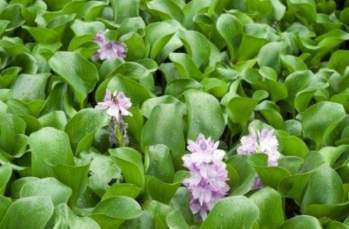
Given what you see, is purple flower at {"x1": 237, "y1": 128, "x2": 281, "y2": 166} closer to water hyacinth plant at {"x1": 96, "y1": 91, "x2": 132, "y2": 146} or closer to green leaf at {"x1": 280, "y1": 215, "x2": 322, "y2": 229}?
green leaf at {"x1": 280, "y1": 215, "x2": 322, "y2": 229}

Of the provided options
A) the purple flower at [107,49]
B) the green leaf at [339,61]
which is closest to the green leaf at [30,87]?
the purple flower at [107,49]

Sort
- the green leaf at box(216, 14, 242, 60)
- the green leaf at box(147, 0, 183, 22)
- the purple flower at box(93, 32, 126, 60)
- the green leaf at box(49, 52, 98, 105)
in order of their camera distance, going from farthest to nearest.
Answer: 1. the green leaf at box(147, 0, 183, 22)
2. the green leaf at box(216, 14, 242, 60)
3. the purple flower at box(93, 32, 126, 60)
4. the green leaf at box(49, 52, 98, 105)

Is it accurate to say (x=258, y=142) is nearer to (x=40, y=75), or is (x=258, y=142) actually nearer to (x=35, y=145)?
(x=35, y=145)

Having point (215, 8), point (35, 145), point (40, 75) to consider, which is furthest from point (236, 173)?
point (215, 8)

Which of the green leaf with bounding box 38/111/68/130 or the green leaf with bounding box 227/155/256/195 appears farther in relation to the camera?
the green leaf with bounding box 38/111/68/130

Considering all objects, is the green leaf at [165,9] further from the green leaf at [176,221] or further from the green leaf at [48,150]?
the green leaf at [176,221]

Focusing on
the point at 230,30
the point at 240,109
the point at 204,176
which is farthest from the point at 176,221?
the point at 230,30

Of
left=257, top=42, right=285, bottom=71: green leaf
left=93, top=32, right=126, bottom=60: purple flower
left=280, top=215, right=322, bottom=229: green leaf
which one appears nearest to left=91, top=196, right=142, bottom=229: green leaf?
left=280, top=215, right=322, bottom=229: green leaf
